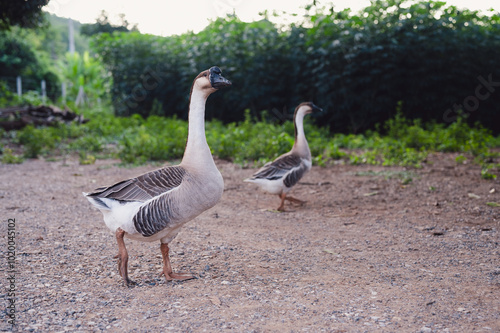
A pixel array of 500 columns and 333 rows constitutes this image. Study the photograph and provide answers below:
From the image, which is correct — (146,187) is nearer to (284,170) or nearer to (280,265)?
(280,265)

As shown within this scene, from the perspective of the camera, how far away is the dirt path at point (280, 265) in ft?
9.73

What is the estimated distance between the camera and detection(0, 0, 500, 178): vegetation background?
33.6ft

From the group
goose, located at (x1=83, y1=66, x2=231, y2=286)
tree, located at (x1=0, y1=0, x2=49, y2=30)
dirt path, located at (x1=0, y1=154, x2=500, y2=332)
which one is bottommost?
dirt path, located at (x1=0, y1=154, x2=500, y2=332)

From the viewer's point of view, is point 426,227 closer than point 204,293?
No

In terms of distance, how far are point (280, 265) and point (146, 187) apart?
55.0 inches

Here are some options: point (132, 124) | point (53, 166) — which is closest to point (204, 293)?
point (53, 166)

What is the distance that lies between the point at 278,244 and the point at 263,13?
12.5 metres

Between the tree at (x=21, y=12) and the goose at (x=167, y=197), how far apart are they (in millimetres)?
9511

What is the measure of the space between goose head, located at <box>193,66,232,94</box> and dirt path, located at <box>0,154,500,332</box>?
5.08 feet

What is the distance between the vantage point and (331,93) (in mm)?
13117

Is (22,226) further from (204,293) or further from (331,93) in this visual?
(331,93)

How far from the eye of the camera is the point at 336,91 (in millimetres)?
13148

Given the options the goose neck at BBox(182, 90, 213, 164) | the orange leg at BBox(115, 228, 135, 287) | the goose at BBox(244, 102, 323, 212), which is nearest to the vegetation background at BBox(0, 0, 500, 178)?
the goose at BBox(244, 102, 323, 212)

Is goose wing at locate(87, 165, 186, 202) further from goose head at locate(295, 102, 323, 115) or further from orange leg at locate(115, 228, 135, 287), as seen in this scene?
goose head at locate(295, 102, 323, 115)
